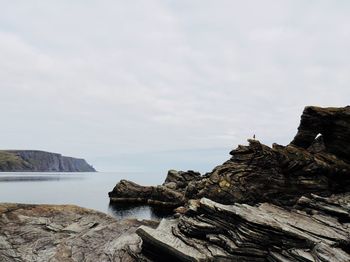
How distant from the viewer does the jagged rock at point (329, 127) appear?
143 feet

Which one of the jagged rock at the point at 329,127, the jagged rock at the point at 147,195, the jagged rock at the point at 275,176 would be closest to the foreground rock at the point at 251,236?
the jagged rock at the point at 275,176

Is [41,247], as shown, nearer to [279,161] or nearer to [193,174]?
[279,161]

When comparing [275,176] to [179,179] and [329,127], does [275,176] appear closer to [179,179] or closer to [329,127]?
[329,127]

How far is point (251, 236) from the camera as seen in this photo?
23.7 m

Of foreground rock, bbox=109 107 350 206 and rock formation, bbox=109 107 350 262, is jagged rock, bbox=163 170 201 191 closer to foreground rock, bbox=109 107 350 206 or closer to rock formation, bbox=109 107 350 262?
foreground rock, bbox=109 107 350 206

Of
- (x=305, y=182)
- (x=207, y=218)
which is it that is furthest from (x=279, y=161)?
(x=207, y=218)

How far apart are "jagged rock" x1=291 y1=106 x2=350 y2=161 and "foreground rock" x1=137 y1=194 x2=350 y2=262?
18.0 m

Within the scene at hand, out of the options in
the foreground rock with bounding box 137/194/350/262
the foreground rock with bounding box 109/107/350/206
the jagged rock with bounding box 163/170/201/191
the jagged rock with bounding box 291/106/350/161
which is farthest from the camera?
the jagged rock with bounding box 163/170/201/191

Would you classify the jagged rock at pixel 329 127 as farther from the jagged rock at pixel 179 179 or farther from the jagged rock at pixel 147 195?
the jagged rock at pixel 179 179

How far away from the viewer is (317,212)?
2911 centimetres

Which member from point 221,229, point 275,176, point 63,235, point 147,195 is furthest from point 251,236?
point 147,195

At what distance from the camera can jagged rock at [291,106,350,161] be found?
43.7m

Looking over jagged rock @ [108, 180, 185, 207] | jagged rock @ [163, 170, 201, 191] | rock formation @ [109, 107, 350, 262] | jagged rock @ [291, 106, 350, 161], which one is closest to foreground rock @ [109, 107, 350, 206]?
jagged rock @ [291, 106, 350, 161]

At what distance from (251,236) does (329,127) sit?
2780 centimetres
